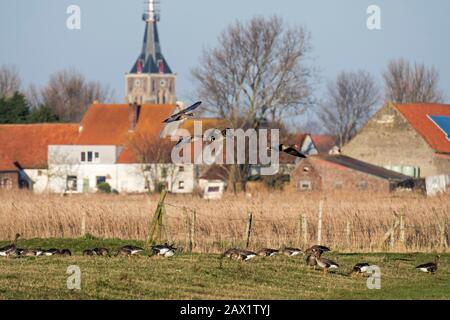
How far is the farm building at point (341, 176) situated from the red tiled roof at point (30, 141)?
20475mm

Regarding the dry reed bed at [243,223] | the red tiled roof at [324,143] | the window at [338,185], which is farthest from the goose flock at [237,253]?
the red tiled roof at [324,143]

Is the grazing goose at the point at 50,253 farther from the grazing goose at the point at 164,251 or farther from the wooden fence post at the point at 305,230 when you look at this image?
the wooden fence post at the point at 305,230

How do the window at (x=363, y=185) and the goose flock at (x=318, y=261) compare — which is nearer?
the goose flock at (x=318, y=261)

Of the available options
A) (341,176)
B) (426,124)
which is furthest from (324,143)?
(341,176)

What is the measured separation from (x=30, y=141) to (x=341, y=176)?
27225 mm

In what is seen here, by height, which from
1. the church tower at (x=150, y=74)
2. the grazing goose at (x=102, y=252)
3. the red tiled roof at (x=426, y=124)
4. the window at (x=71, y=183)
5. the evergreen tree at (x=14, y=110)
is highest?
the church tower at (x=150, y=74)

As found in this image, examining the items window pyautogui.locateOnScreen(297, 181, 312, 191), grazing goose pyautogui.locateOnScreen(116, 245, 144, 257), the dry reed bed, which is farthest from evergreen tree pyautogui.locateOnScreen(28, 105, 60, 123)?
grazing goose pyautogui.locateOnScreen(116, 245, 144, 257)

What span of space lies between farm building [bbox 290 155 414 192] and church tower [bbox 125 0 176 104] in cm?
12272

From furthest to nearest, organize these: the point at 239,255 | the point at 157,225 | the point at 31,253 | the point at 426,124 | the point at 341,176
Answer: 1. the point at 426,124
2. the point at 341,176
3. the point at 157,225
4. the point at 31,253
5. the point at 239,255

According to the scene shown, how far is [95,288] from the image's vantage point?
1947 cm

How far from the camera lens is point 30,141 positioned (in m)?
83.3

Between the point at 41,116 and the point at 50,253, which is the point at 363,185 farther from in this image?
the point at 50,253

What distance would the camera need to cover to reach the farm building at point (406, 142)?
232ft

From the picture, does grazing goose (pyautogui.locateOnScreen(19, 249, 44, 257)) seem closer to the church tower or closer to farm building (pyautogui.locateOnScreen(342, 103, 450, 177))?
farm building (pyautogui.locateOnScreen(342, 103, 450, 177))
